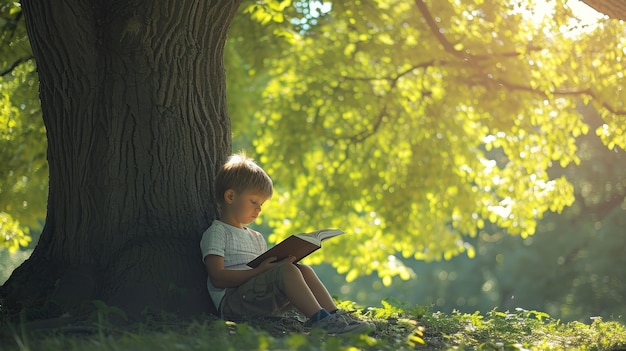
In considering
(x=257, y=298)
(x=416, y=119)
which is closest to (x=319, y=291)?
(x=257, y=298)

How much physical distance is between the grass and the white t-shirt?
38 cm

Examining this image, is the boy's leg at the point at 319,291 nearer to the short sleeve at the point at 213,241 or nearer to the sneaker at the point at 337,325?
the sneaker at the point at 337,325

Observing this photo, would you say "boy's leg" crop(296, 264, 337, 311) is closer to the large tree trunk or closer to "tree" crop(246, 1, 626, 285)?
the large tree trunk

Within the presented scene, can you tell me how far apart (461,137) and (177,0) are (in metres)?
8.22

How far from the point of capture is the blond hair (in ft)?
18.9

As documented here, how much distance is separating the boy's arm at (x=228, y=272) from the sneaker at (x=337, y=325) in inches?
19.0

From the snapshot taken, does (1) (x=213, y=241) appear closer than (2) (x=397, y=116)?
Yes

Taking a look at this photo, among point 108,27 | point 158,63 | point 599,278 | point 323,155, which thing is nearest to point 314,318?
point 158,63

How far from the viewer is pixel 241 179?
5766 millimetres

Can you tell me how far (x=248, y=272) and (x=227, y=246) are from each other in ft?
1.07

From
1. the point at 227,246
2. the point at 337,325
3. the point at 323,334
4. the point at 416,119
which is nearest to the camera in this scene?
the point at 323,334

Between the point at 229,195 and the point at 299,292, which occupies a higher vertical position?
the point at 229,195

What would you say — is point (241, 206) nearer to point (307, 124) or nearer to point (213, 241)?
point (213, 241)

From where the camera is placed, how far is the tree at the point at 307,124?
584cm
